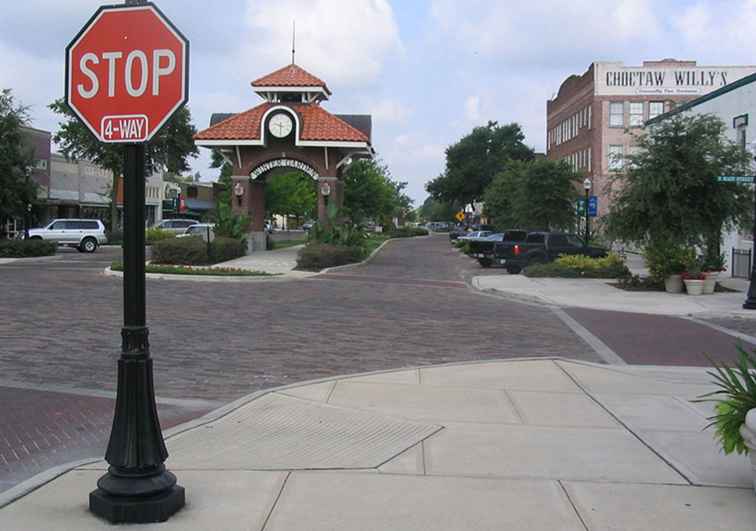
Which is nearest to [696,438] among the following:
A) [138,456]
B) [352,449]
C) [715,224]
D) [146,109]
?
[352,449]

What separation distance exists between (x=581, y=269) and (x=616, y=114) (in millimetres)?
31852

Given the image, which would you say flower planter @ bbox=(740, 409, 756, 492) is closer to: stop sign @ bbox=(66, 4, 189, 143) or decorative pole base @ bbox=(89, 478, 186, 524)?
decorative pole base @ bbox=(89, 478, 186, 524)

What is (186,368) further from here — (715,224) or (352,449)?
(715,224)

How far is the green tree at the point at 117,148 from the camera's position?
196 feet

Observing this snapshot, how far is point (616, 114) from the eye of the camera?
187ft

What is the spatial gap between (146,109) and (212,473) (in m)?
2.50

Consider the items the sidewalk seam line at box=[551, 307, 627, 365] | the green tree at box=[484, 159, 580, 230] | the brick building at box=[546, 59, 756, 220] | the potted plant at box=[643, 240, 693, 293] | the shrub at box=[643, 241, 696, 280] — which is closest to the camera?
the sidewalk seam line at box=[551, 307, 627, 365]

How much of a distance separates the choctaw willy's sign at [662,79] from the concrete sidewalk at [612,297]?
1298 inches

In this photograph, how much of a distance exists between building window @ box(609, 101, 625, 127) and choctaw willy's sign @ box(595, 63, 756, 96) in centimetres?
83

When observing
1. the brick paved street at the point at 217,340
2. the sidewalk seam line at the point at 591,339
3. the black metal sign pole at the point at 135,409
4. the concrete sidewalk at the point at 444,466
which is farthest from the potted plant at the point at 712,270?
the black metal sign pole at the point at 135,409

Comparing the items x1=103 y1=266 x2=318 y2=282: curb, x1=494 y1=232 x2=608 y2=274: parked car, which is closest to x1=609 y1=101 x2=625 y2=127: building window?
x1=494 y1=232 x2=608 y2=274: parked car

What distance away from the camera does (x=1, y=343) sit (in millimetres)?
11711

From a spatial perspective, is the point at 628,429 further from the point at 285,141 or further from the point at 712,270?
the point at 285,141

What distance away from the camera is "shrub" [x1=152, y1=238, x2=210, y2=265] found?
30219mm
